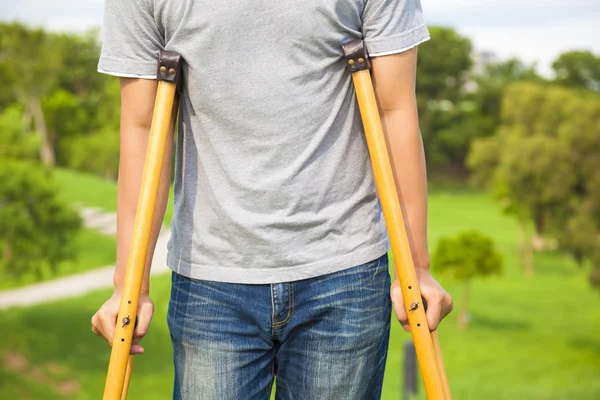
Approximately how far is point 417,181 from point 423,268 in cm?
16

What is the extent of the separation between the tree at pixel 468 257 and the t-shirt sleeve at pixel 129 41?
17806mm

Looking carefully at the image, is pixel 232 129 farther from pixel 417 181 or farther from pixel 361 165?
pixel 417 181

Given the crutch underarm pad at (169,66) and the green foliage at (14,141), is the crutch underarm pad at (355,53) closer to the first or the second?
the crutch underarm pad at (169,66)

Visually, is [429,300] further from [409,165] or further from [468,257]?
[468,257]

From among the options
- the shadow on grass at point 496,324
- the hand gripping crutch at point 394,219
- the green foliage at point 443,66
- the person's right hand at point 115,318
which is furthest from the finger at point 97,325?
the green foliage at point 443,66

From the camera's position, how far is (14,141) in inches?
484

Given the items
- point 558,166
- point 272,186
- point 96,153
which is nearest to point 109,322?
point 272,186

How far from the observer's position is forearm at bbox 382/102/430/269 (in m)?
1.55

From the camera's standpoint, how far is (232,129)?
1460mm

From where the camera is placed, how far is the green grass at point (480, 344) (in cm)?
1694

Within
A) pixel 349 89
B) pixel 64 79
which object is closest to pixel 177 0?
pixel 349 89

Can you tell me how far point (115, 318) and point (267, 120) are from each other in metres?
0.45

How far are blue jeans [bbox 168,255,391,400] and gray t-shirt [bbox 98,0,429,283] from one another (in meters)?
0.03

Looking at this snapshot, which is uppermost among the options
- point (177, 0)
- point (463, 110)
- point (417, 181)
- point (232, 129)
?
point (177, 0)
